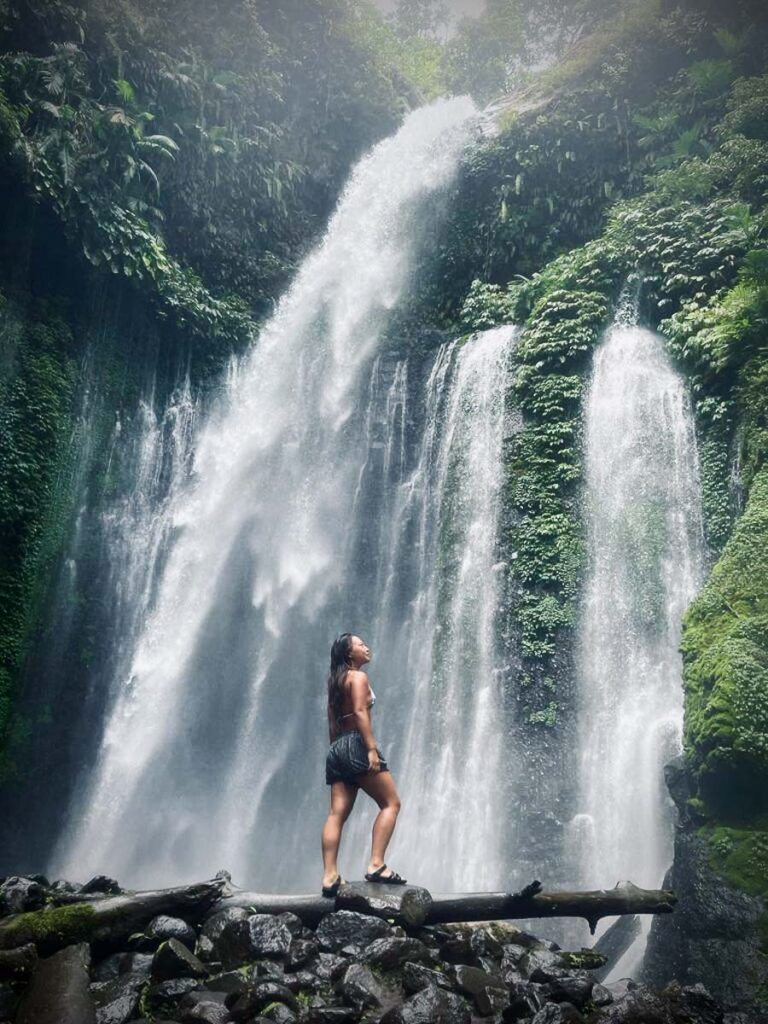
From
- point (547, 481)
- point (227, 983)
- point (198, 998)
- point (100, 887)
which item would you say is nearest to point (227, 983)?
point (227, 983)

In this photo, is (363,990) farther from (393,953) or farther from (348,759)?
(348,759)

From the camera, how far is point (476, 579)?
13.5 m

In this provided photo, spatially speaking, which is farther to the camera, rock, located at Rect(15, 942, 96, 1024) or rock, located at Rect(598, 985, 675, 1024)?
rock, located at Rect(598, 985, 675, 1024)

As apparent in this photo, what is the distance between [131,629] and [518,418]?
9502 mm

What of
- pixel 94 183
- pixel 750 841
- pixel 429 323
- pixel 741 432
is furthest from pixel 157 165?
pixel 750 841

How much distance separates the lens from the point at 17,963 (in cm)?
400

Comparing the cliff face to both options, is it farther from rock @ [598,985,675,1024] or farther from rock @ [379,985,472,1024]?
rock @ [379,985,472,1024]

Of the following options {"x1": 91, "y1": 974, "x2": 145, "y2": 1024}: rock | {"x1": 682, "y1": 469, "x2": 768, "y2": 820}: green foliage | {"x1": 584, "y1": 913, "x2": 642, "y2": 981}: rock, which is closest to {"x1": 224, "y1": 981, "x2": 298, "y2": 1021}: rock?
Answer: {"x1": 91, "y1": 974, "x2": 145, "y2": 1024}: rock

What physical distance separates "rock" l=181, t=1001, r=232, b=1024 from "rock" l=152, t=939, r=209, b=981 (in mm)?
475

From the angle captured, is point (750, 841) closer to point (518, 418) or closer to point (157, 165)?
point (518, 418)

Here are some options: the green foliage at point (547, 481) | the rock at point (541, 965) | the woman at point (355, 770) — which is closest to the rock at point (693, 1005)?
the rock at point (541, 965)

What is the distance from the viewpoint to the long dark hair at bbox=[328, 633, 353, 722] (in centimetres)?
516

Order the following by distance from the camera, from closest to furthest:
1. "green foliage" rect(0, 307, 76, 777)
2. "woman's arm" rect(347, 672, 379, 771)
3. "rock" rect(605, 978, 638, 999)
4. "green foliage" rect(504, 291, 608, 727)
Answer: "rock" rect(605, 978, 638, 999), "woman's arm" rect(347, 672, 379, 771), "green foliage" rect(504, 291, 608, 727), "green foliage" rect(0, 307, 76, 777)

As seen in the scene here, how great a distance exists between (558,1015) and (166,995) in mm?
2117
